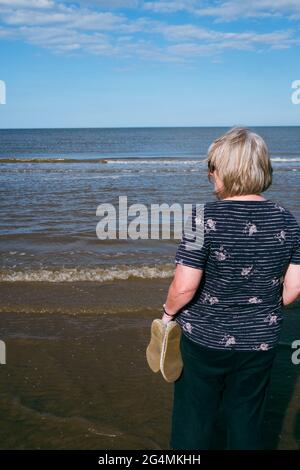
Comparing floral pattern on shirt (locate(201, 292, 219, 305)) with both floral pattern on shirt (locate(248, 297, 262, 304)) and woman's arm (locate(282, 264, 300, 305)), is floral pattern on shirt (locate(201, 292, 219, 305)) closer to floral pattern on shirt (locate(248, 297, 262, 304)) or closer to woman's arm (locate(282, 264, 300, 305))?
floral pattern on shirt (locate(248, 297, 262, 304))

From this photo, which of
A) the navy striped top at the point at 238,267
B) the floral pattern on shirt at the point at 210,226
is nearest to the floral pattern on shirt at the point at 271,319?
the navy striped top at the point at 238,267

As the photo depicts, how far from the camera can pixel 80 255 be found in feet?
26.5

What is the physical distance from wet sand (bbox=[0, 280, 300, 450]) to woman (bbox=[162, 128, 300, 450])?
1.14 m

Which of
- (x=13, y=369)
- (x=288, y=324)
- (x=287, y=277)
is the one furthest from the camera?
(x=288, y=324)

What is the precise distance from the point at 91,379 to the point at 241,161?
9.38ft

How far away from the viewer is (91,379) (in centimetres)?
410

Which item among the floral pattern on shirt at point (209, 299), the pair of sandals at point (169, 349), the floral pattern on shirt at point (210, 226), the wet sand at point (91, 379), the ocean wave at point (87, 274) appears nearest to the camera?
the floral pattern on shirt at point (210, 226)

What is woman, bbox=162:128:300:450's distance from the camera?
6.59 feet

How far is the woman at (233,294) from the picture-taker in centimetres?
201

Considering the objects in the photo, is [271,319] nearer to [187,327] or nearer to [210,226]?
[187,327]

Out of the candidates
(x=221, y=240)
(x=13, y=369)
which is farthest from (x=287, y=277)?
(x=13, y=369)

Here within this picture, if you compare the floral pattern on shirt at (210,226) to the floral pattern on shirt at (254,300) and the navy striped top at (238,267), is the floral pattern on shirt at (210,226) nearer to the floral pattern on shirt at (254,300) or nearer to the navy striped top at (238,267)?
the navy striped top at (238,267)
